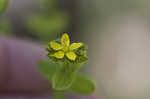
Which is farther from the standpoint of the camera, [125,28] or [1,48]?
[125,28]

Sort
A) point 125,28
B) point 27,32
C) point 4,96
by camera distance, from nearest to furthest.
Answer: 1. point 4,96
2. point 27,32
3. point 125,28

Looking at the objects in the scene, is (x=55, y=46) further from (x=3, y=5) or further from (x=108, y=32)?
(x=108, y=32)

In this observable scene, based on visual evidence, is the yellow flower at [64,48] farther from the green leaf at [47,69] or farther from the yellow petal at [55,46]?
the green leaf at [47,69]

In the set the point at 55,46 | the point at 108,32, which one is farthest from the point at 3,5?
the point at 108,32

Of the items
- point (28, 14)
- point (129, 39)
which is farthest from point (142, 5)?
point (28, 14)

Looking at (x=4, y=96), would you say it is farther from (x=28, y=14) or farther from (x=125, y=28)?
(x=125, y=28)

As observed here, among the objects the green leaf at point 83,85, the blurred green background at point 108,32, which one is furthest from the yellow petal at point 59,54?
the blurred green background at point 108,32
